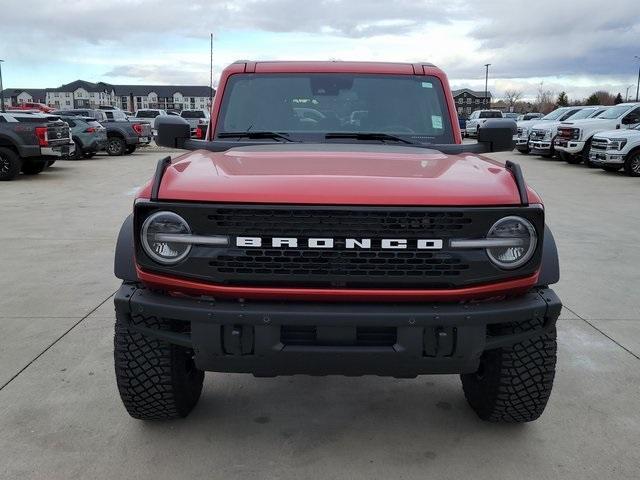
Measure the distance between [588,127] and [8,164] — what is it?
Answer: 1562cm

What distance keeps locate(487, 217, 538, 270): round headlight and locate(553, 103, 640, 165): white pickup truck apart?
16.8 m

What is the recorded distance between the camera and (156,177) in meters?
2.62

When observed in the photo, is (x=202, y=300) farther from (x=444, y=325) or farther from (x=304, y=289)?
(x=444, y=325)

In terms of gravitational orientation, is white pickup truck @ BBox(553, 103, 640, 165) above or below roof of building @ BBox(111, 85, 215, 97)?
below

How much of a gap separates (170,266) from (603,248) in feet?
21.1

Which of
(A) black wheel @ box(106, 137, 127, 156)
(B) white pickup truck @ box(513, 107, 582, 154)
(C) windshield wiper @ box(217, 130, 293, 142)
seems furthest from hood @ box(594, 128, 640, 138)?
A: (A) black wheel @ box(106, 137, 127, 156)

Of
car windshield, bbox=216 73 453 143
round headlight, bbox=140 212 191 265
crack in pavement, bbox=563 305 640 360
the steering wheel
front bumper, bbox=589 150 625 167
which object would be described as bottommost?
crack in pavement, bbox=563 305 640 360

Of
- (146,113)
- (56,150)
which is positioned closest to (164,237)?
(56,150)

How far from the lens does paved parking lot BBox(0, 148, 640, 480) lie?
2838 mm

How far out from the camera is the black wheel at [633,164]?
51.8 ft

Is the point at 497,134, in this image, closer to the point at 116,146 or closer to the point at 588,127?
the point at 588,127

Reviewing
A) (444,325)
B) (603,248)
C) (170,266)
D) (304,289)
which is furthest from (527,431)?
(603,248)

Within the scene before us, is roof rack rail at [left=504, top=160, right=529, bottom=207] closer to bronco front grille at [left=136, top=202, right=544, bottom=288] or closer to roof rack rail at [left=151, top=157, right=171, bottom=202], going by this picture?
bronco front grille at [left=136, top=202, right=544, bottom=288]

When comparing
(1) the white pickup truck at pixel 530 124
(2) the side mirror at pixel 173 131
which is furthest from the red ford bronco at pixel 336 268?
(1) the white pickup truck at pixel 530 124
